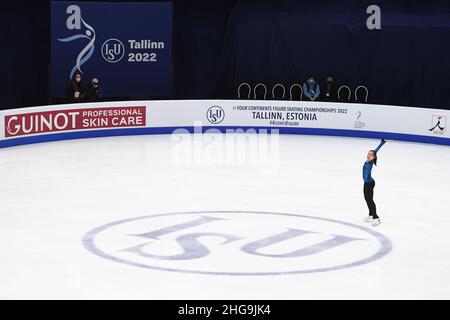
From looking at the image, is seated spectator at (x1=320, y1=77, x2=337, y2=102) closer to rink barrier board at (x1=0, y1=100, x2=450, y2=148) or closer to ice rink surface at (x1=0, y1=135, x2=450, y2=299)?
rink barrier board at (x1=0, y1=100, x2=450, y2=148)

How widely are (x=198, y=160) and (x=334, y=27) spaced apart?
38.2 ft

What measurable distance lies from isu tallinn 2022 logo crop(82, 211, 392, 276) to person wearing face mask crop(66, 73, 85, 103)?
12018 mm

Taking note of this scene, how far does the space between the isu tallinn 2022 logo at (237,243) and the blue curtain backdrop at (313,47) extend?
16701 mm

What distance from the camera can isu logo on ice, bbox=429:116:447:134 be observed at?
1025 inches

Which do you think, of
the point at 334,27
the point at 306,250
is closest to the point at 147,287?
the point at 306,250

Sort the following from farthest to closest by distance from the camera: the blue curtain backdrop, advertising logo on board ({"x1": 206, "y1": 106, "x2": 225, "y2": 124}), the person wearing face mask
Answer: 1. the blue curtain backdrop
2. advertising logo on board ({"x1": 206, "y1": 106, "x2": 225, "y2": 124})
3. the person wearing face mask

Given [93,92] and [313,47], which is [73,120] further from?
[313,47]

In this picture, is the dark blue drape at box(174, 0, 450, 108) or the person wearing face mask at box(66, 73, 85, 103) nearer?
the person wearing face mask at box(66, 73, 85, 103)

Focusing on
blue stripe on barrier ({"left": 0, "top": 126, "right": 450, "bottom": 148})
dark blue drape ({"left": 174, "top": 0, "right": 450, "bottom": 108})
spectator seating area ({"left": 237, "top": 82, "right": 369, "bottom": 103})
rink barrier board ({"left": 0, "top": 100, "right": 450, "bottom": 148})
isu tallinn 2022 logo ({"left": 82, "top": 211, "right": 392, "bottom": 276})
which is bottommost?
isu tallinn 2022 logo ({"left": 82, "top": 211, "right": 392, "bottom": 276})

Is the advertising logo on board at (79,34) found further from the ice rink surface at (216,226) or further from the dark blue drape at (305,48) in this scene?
the ice rink surface at (216,226)

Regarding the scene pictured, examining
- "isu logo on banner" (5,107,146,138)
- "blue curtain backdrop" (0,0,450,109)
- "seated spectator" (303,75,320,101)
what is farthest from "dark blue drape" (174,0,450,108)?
"isu logo on banner" (5,107,146,138)

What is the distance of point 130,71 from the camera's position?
1169 inches

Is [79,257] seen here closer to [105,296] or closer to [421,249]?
[105,296]

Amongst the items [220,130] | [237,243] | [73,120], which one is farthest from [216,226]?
[220,130]
